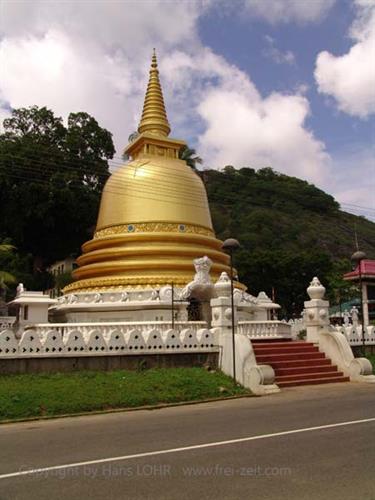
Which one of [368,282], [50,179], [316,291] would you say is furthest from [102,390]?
[368,282]

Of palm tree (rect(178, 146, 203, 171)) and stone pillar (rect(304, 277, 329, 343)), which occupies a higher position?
palm tree (rect(178, 146, 203, 171))

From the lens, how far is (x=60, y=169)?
43750 millimetres

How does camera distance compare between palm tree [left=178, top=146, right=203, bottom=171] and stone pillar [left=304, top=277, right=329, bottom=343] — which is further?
palm tree [left=178, top=146, right=203, bottom=171]

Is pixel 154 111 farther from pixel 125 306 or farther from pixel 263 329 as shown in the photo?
pixel 263 329

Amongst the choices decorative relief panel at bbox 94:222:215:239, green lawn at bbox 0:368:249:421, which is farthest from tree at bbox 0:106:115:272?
green lawn at bbox 0:368:249:421

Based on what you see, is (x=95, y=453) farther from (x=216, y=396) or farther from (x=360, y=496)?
(x=216, y=396)

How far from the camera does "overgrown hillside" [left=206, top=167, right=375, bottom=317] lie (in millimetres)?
53469

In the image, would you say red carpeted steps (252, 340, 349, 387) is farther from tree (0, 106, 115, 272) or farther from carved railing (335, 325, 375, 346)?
tree (0, 106, 115, 272)

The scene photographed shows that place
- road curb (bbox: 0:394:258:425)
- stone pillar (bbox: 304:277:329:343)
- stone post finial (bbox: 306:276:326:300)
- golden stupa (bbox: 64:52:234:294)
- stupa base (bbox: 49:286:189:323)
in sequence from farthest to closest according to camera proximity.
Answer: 1. golden stupa (bbox: 64:52:234:294)
2. stupa base (bbox: 49:286:189:323)
3. stone post finial (bbox: 306:276:326:300)
4. stone pillar (bbox: 304:277:329:343)
5. road curb (bbox: 0:394:258:425)

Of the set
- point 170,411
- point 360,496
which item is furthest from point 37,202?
point 360,496

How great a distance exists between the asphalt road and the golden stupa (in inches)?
506

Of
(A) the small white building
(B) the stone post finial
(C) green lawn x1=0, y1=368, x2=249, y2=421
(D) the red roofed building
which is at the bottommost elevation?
(C) green lawn x1=0, y1=368, x2=249, y2=421

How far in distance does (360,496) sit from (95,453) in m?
4.03

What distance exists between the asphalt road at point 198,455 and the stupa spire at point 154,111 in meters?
21.4
